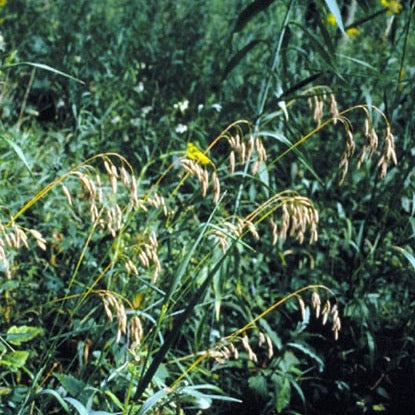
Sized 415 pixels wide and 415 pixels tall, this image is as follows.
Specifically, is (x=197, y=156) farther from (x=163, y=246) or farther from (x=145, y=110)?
(x=145, y=110)

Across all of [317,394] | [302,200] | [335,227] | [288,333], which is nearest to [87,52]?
[335,227]

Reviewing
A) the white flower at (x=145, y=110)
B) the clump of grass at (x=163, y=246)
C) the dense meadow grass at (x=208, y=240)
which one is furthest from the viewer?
the white flower at (x=145, y=110)

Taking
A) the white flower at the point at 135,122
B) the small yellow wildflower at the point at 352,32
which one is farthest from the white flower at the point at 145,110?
the small yellow wildflower at the point at 352,32

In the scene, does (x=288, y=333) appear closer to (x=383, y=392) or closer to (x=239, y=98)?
(x=383, y=392)

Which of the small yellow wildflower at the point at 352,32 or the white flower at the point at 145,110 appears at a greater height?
the small yellow wildflower at the point at 352,32

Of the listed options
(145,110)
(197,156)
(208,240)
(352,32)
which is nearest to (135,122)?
(145,110)

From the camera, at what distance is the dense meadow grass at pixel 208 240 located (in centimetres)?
174

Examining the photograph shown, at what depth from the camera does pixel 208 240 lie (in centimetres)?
246

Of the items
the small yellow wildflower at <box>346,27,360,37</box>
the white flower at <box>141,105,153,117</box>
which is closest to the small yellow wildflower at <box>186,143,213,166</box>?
the white flower at <box>141,105,153,117</box>

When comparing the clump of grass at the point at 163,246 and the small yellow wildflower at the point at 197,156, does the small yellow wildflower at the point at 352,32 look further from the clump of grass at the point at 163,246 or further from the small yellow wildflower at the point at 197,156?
the small yellow wildflower at the point at 197,156

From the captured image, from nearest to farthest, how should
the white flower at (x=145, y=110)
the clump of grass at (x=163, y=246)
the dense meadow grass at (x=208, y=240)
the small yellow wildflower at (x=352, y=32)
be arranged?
the clump of grass at (x=163, y=246) → the dense meadow grass at (x=208, y=240) → the white flower at (x=145, y=110) → the small yellow wildflower at (x=352, y=32)

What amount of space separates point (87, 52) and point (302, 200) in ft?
8.73

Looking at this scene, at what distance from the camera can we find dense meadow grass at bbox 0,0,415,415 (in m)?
1.74

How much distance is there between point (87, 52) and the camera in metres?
3.97
